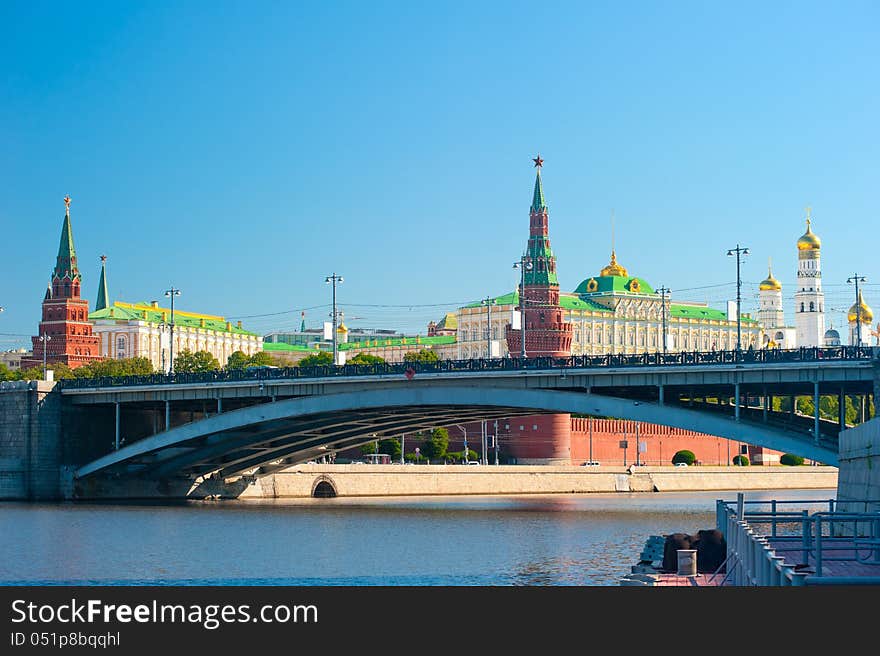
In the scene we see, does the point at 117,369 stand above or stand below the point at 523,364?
above

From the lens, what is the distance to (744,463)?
427ft

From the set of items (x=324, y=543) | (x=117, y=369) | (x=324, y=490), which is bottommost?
(x=324, y=490)

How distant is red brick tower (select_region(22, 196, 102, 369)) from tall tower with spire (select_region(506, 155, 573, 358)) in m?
65.2

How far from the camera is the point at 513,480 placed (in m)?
94.1

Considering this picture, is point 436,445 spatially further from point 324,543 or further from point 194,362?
point 324,543

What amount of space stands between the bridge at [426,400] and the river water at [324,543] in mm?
3198

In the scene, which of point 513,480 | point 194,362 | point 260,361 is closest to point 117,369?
point 194,362

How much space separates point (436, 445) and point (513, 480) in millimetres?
21336

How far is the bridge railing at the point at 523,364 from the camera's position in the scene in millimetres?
52906

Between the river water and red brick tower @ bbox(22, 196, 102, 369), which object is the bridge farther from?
red brick tower @ bbox(22, 196, 102, 369)
